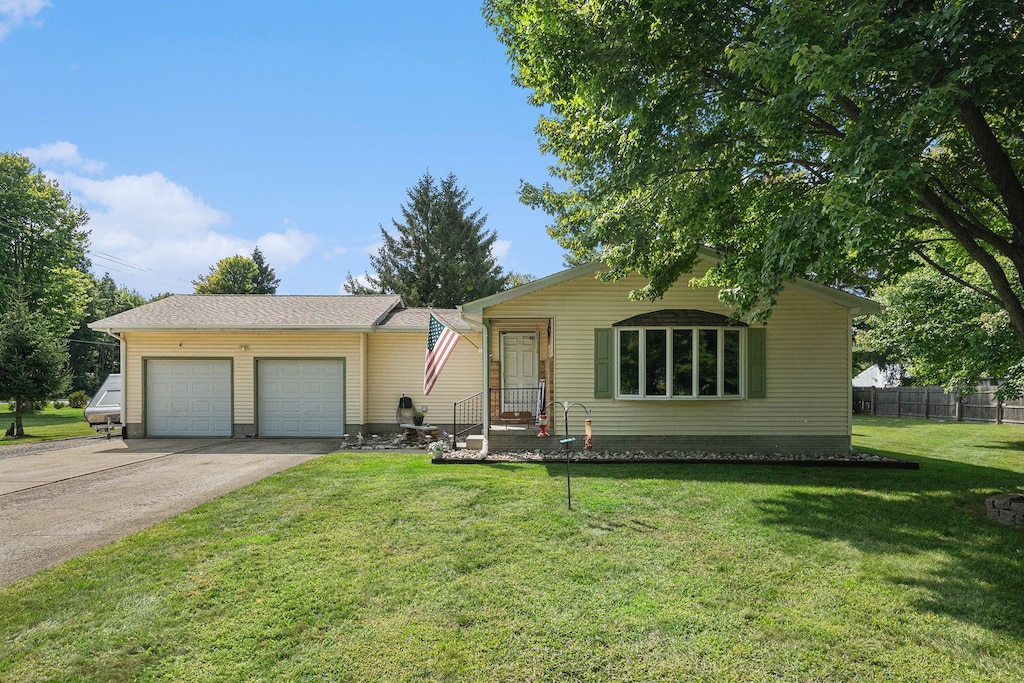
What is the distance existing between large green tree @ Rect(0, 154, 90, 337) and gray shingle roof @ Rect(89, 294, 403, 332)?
1707cm

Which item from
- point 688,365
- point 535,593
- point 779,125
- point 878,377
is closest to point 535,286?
point 688,365

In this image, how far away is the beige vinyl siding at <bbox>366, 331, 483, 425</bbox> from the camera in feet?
48.1

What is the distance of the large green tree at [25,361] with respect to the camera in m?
15.2

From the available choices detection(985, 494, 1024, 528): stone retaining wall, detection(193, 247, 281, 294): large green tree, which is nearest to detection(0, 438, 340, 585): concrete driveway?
detection(985, 494, 1024, 528): stone retaining wall

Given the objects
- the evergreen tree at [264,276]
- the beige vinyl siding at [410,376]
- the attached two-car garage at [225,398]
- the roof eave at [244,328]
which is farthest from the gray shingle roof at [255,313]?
the evergreen tree at [264,276]

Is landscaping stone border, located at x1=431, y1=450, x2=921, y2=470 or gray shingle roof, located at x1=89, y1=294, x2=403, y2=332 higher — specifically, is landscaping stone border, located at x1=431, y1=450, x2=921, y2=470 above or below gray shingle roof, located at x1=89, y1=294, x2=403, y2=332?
below

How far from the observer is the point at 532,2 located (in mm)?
6414

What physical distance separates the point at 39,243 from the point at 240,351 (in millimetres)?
23459

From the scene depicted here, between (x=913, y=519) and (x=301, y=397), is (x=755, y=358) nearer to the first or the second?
(x=913, y=519)

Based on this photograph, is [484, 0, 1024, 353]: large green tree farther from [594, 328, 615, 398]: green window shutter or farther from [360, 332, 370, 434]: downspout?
[360, 332, 370, 434]: downspout

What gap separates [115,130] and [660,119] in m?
13.7

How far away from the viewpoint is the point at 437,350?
10344mm

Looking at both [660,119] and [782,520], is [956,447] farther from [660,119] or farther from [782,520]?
[660,119]

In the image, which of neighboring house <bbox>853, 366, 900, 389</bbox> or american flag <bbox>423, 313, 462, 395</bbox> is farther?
neighboring house <bbox>853, 366, 900, 389</bbox>
